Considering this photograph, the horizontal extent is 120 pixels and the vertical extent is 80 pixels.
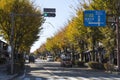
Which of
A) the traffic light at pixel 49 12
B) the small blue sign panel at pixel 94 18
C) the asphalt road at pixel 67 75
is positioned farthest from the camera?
the small blue sign panel at pixel 94 18

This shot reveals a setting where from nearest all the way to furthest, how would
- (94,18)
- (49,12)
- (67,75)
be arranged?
(49,12) < (67,75) < (94,18)

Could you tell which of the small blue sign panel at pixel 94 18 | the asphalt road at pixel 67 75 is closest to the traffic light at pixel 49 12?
the asphalt road at pixel 67 75

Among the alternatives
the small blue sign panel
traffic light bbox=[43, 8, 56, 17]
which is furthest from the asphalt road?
traffic light bbox=[43, 8, 56, 17]

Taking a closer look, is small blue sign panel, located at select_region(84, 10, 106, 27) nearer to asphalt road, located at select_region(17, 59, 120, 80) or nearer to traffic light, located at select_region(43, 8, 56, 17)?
asphalt road, located at select_region(17, 59, 120, 80)

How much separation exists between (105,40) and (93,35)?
194 inches

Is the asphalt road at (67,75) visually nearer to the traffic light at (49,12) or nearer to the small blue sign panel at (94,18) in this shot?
the small blue sign panel at (94,18)

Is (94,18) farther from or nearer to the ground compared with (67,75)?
farther from the ground

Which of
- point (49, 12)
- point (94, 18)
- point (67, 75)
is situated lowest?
point (67, 75)

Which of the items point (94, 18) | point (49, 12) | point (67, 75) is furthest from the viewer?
point (94, 18)

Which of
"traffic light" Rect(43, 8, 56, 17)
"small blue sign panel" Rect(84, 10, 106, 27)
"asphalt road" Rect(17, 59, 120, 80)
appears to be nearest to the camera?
"asphalt road" Rect(17, 59, 120, 80)

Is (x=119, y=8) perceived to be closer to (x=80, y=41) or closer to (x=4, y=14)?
(x=4, y=14)

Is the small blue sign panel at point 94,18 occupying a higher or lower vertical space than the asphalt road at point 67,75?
higher

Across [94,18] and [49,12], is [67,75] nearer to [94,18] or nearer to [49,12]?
[49,12]

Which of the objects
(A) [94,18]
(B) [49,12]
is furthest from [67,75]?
(A) [94,18]
